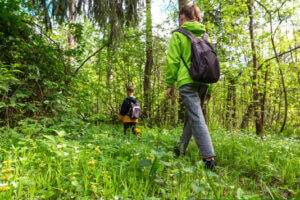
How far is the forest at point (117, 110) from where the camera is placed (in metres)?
1.38

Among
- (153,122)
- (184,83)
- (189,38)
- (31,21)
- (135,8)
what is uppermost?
(135,8)

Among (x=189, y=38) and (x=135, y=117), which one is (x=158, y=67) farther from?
(x=189, y=38)

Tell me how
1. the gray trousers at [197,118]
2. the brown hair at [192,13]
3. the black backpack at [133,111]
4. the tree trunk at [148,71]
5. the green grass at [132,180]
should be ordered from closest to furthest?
the green grass at [132,180] → the gray trousers at [197,118] → the brown hair at [192,13] → the black backpack at [133,111] → the tree trunk at [148,71]

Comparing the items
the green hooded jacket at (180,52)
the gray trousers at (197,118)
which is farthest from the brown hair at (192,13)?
the gray trousers at (197,118)

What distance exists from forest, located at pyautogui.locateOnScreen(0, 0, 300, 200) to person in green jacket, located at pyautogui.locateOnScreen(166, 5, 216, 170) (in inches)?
11.6

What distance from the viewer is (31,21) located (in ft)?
12.3

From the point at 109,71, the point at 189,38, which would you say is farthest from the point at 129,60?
the point at 189,38

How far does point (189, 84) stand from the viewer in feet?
6.40

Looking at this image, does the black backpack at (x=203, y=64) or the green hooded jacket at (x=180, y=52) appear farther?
the green hooded jacket at (x=180, y=52)

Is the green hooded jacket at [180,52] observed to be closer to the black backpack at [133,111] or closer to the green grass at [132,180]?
the green grass at [132,180]

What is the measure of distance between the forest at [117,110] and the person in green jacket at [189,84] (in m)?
0.30

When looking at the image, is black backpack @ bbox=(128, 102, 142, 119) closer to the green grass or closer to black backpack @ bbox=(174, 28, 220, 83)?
the green grass

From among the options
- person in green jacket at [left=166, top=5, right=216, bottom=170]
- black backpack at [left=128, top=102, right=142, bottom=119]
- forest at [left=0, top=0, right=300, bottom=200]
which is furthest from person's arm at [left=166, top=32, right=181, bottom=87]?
black backpack at [left=128, top=102, right=142, bottom=119]

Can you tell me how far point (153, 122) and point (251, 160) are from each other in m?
4.30
